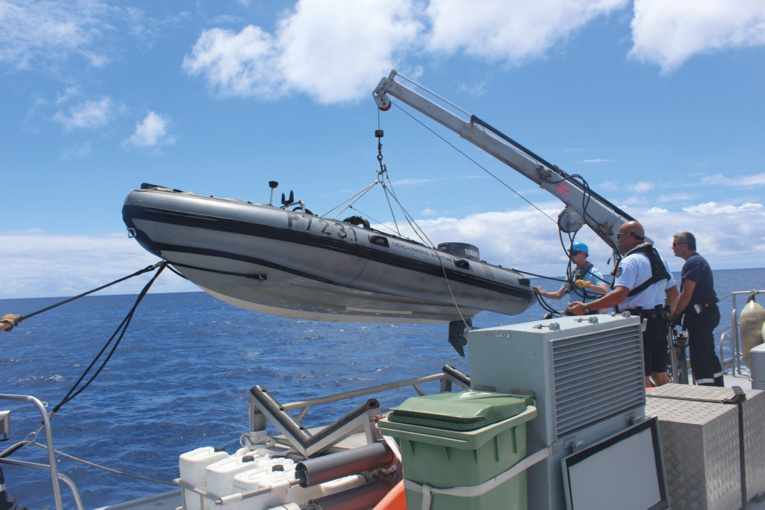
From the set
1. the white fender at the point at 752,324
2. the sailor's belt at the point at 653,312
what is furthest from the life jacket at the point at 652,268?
the white fender at the point at 752,324

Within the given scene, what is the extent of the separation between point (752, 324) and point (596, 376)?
4.60 metres

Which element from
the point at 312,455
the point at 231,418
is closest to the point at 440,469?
the point at 312,455

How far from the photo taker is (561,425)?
1.73 meters

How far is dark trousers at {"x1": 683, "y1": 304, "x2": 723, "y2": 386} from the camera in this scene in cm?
388

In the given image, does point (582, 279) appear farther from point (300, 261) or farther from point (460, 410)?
point (460, 410)

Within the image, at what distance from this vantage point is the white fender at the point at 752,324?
5.38 m

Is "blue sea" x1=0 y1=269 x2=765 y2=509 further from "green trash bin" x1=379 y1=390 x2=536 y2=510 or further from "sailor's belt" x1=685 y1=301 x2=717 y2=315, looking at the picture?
"green trash bin" x1=379 y1=390 x2=536 y2=510

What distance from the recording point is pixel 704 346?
13.0 feet

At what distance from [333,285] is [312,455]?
7.05 ft

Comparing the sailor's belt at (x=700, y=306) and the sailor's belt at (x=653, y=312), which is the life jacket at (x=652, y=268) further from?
the sailor's belt at (x=700, y=306)

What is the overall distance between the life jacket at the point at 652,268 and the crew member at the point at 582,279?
654 mm

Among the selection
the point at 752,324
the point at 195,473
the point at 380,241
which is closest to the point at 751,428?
the point at 195,473

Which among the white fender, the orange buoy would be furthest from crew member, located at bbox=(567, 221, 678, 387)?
the white fender

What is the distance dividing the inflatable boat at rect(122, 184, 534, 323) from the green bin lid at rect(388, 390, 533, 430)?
10.5 ft
